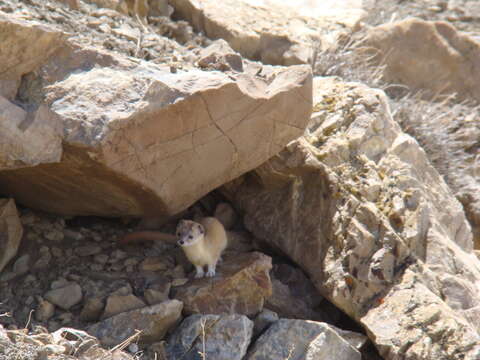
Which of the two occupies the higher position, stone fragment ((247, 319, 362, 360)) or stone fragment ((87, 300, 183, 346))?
stone fragment ((87, 300, 183, 346))

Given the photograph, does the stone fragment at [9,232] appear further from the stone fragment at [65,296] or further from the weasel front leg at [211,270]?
the weasel front leg at [211,270]

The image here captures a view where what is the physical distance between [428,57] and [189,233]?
4.91 metres

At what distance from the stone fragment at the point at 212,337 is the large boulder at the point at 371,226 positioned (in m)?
0.94

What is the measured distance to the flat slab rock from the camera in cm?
501

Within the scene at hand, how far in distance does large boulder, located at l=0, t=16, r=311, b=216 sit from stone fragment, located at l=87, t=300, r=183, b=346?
808mm

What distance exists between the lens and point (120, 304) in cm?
475

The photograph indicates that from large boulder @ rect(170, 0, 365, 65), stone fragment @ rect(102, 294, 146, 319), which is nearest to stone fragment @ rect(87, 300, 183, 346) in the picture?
stone fragment @ rect(102, 294, 146, 319)

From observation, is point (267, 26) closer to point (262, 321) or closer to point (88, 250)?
point (88, 250)

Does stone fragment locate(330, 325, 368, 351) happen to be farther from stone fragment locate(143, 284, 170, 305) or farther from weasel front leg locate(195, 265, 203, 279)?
stone fragment locate(143, 284, 170, 305)

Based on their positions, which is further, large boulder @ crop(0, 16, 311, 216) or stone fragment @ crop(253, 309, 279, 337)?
stone fragment @ crop(253, 309, 279, 337)

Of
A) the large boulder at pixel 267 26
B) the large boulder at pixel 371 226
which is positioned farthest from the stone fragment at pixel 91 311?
the large boulder at pixel 267 26

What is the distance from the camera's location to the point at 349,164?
18.7 feet

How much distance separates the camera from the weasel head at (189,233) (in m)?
5.13

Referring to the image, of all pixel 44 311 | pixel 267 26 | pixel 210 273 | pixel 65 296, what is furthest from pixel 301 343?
pixel 267 26
